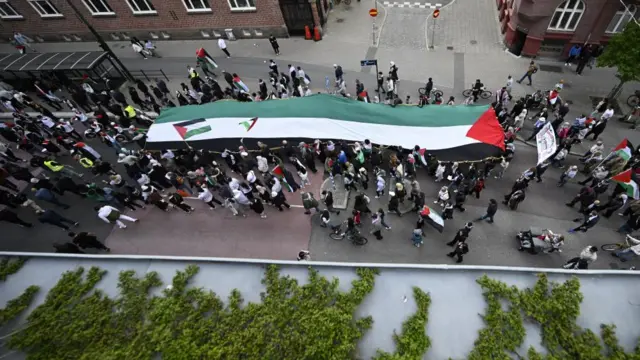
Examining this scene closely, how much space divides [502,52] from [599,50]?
500 cm

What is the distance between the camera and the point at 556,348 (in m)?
6.73

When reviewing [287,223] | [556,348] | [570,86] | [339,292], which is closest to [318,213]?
[287,223]

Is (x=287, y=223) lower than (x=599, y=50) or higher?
higher

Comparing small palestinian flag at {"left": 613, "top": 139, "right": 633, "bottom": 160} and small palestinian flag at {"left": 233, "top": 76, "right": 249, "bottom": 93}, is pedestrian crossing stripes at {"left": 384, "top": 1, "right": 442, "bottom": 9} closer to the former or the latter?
small palestinian flag at {"left": 233, "top": 76, "right": 249, "bottom": 93}

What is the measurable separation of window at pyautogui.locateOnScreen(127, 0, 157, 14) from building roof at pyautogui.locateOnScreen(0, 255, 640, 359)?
21427 millimetres

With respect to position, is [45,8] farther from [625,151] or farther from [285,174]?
[625,151]

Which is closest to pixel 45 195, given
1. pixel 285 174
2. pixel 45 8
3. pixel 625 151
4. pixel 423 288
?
pixel 285 174

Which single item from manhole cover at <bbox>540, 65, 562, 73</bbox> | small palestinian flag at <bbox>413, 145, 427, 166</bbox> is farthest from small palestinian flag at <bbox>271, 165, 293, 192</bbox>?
manhole cover at <bbox>540, 65, 562, 73</bbox>

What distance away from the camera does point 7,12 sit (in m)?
25.4

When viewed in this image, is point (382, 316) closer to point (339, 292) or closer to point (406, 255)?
point (339, 292)

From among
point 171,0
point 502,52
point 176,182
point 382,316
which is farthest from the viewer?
point 171,0

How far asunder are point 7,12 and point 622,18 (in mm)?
42572

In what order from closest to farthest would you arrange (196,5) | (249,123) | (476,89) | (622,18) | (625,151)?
(625,151) < (249,123) < (622,18) < (476,89) < (196,5)

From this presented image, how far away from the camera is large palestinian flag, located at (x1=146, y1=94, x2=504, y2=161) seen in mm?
13609
